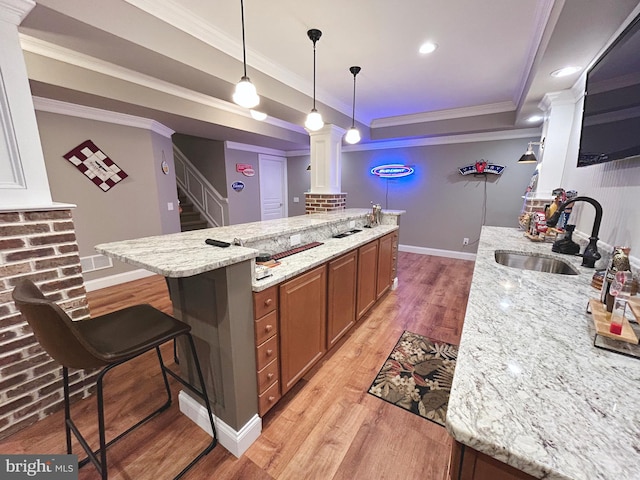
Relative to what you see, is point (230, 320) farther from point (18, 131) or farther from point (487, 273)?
point (18, 131)

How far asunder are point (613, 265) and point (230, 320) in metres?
1.73

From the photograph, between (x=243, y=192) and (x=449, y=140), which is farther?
(x=243, y=192)

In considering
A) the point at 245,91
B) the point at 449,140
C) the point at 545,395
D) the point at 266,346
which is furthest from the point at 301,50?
the point at 449,140

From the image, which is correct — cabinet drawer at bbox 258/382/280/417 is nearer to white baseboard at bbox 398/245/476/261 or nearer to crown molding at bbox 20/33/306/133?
crown molding at bbox 20/33/306/133

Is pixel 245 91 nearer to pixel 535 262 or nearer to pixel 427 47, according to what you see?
pixel 427 47

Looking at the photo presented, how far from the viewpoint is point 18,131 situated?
1.51 m

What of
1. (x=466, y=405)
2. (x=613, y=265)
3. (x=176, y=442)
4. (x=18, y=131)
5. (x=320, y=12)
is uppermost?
(x=320, y=12)

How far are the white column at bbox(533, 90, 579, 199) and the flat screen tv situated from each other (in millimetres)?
1294

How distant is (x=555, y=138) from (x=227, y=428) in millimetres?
4160

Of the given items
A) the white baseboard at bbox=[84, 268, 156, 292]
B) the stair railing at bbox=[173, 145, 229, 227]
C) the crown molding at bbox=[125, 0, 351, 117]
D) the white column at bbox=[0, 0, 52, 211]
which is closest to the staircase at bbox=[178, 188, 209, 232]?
the stair railing at bbox=[173, 145, 229, 227]

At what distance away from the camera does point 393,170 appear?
5.73 m

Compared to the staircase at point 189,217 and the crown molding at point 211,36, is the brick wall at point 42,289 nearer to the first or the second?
the crown molding at point 211,36

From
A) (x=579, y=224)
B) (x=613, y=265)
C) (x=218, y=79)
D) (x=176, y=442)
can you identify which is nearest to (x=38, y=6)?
(x=218, y=79)

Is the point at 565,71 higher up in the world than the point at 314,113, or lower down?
higher up
